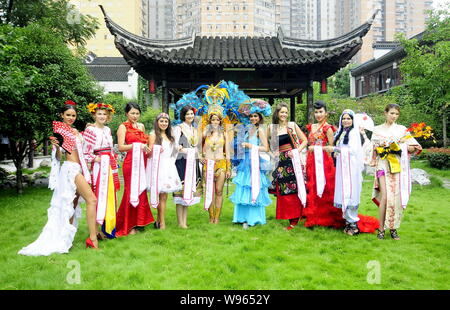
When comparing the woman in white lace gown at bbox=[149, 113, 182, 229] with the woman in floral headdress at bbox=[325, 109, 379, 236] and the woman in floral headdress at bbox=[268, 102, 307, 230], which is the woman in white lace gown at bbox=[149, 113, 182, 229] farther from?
the woman in floral headdress at bbox=[325, 109, 379, 236]

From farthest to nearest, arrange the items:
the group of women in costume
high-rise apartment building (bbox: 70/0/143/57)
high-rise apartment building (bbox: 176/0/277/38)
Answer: high-rise apartment building (bbox: 176/0/277/38), high-rise apartment building (bbox: 70/0/143/57), the group of women in costume

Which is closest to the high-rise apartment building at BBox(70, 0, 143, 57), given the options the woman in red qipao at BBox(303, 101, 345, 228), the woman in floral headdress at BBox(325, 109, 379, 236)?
the woman in red qipao at BBox(303, 101, 345, 228)

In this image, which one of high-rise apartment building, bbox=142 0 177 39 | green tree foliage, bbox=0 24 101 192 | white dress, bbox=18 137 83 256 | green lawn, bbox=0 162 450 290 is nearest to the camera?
green lawn, bbox=0 162 450 290

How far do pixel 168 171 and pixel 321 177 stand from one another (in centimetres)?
253

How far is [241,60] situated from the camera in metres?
9.16

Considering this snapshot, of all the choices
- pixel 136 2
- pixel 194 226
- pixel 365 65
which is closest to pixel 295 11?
pixel 136 2

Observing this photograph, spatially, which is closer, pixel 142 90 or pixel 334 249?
pixel 334 249

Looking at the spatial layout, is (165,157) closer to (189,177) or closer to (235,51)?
(189,177)

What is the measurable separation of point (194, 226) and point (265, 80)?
193 inches

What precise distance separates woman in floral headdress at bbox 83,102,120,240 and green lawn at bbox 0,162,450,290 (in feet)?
1.45

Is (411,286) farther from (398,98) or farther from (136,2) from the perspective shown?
(136,2)

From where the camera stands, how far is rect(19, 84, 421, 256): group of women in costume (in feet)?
16.9

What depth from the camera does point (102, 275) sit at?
4117 mm

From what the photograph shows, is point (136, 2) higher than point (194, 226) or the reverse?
higher
